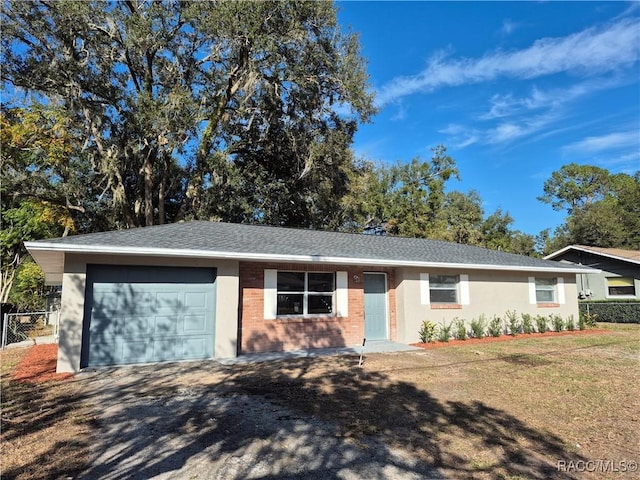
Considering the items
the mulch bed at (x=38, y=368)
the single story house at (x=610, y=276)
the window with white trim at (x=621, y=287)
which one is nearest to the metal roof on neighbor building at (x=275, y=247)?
the mulch bed at (x=38, y=368)

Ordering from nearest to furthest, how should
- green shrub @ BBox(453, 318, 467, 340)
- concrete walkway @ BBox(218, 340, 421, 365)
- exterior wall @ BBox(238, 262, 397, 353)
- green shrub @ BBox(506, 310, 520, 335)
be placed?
concrete walkway @ BBox(218, 340, 421, 365)
exterior wall @ BBox(238, 262, 397, 353)
green shrub @ BBox(453, 318, 467, 340)
green shrub @ BBox(506, 310, 520, 335)

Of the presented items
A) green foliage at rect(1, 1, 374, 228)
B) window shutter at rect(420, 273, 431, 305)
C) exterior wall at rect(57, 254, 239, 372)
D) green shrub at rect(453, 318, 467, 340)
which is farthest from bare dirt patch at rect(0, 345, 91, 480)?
green foliage at rect(1, 1, 374, 228)

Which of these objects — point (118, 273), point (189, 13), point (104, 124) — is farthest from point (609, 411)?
point (104, 124)

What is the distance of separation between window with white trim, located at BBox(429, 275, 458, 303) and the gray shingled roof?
2.22 feet

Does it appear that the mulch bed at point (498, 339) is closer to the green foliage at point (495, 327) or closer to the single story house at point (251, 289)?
the green foliage at point (495, 327)

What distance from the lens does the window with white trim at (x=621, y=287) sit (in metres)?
20.7

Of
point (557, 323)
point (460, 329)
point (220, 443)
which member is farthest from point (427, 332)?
point (220, 443)

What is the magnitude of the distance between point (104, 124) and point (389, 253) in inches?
551

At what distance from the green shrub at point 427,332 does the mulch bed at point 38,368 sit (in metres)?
9.16

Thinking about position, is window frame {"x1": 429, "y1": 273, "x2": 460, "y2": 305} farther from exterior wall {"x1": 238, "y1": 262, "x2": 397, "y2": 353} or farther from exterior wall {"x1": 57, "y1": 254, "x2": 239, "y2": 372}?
exterior wall {"x1": 57, "y1": 254, "x2": 239, "y2": 372}

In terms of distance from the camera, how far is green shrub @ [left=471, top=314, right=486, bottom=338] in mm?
13117

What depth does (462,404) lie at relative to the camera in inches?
237

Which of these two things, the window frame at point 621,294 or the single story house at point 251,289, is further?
the window frame at point 621,294

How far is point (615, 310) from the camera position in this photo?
19.1 meters
